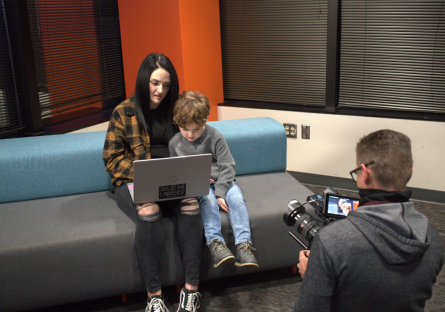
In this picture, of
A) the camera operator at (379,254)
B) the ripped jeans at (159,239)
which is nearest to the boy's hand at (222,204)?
the ripped jeans at (159,239)

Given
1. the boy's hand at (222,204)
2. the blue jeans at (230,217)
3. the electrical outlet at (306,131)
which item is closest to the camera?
the blue jeans at (230,217)

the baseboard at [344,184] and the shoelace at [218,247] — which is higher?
the shoelace at [218,247]

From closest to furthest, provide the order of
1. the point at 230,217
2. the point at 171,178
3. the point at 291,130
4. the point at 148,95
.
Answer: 1. the point at 171,178
2. the point at 230,217
3. the point at 148,95
4. the point at 291,130

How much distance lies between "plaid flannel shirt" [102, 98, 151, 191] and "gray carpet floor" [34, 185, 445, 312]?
67cm

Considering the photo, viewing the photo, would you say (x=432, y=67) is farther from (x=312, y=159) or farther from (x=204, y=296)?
(x=204, y=296)

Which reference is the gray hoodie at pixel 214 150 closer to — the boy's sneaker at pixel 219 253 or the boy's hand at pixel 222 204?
the boy's hand at pixel 222 204

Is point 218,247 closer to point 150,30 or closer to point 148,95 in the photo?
point 148,95

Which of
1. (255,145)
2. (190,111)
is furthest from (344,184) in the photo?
(190,111)

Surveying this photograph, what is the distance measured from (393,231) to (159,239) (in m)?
1.37

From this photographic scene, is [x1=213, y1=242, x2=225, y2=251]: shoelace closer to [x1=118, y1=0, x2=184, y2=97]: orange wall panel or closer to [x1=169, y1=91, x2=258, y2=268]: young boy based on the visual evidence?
[x1=169, y1=91, x2=258, y2=268]: young boy

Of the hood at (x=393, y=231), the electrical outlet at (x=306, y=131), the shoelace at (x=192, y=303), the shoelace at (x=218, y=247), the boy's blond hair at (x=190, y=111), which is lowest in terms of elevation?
the shoelace at (x=192, y=303)

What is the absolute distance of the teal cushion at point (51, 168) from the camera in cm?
260

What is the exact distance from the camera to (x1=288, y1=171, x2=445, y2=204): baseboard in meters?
3.47

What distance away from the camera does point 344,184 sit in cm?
385
